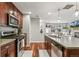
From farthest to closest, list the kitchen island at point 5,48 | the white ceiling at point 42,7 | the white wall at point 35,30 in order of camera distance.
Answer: the white wall at point 35,30, the white ceiling at point 42,7, the kitchen island at point 5,48

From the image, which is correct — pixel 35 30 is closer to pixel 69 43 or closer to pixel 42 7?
pixel 42 7

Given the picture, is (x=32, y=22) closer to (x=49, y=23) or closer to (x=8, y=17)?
(x=49, y=23)

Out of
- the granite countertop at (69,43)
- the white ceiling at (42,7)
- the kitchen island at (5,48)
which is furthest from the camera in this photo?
the white ceiling at (42,7)

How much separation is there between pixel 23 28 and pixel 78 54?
24.3 ft

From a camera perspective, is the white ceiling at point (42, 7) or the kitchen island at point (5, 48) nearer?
the kitchen island at point (5, 48)

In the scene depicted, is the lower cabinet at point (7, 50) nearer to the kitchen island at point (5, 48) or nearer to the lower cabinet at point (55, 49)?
the kitchen island at point (5, 48)

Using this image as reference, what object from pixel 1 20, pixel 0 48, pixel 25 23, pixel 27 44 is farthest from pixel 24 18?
pixel 0 48

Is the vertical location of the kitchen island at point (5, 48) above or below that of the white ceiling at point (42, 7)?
below

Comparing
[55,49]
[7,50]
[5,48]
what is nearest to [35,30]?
[55,49]

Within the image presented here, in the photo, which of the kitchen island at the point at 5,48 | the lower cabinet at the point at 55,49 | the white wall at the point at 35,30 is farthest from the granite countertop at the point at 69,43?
the white wall at the point at 35,30

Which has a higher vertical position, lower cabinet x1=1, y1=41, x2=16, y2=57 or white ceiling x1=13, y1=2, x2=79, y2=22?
white ceiling x1=13, y1=2, x2=79, y2=22

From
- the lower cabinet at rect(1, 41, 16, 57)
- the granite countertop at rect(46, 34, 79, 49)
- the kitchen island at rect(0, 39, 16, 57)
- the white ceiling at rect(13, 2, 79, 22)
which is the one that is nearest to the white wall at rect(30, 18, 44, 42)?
the white ceiling at rect(13, 2, 79, 22)

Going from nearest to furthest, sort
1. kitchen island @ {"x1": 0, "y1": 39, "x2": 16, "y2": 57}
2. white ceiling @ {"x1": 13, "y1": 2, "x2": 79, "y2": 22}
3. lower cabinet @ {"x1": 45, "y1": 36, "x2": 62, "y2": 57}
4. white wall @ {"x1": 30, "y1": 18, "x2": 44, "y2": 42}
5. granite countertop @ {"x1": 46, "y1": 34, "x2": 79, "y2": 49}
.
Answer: granite countertop @ {"x1": 46, "y1": 34, "x2": 79, "y2": 49} → kitchen island @ {"x1": 0, "y1": 39, "x2": 16, "y2": 57} → lower cabinet @ {"x1": 45, "y1": 36, "x2": 62, "y2": 57} → white ceiling @ {"x1": 13, "y1": 2, "x2": 79, "y2": 22} → white wall @ {"x1": 30, "y1": 18, "x2": 44, "y2": 42}

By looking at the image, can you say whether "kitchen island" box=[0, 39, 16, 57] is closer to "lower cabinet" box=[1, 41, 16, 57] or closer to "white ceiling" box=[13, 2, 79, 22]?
"lower cabinet" box=[1, 41, 16, 57]
